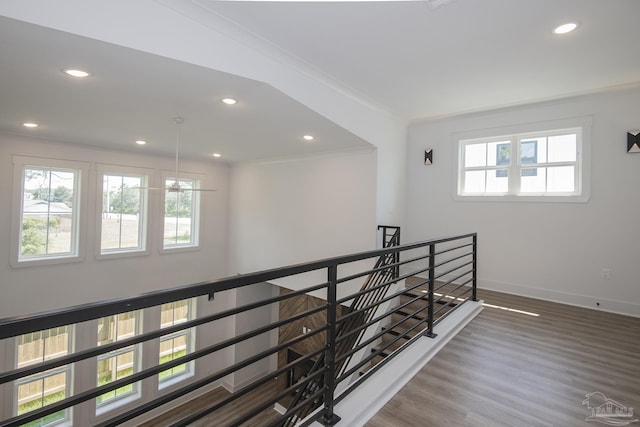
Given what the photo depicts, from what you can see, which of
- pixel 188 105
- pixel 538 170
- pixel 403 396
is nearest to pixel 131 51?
pixel 188 105

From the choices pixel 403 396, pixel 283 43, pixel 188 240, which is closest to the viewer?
pixel 403 396

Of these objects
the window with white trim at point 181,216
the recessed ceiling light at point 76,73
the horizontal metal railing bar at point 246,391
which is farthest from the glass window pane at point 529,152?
the window with white trim at point 181,216

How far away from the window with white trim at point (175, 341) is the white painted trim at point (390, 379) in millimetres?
5669

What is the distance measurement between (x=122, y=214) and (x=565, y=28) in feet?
23.7

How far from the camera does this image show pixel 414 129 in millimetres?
5812

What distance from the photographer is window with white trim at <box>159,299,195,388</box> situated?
21.4 ft

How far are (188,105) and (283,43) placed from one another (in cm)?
137

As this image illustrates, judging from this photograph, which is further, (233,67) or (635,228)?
(635,228)

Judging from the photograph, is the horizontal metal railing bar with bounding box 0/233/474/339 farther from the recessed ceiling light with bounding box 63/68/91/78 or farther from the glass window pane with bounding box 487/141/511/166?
the glass window pane with bounding box 487/141/511/166

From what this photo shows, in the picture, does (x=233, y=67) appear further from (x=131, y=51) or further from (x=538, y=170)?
(x=538, y=170)

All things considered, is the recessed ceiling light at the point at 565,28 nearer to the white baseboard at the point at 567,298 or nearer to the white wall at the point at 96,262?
the white baseboard at the point at 567,298

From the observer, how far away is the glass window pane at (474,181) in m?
5.16

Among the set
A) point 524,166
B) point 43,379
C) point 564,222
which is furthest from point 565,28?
point 43,379

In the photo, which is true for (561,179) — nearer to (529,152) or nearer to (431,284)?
(529,152)
